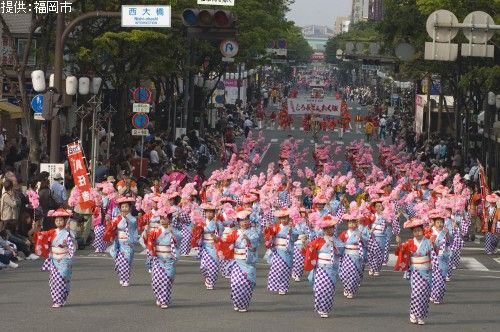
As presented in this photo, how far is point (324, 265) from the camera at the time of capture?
1928cm

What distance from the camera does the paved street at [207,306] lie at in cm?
1789

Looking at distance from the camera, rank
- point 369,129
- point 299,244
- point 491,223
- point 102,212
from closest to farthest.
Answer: point 299,244
point 102,212
point 491,223
point 369,129

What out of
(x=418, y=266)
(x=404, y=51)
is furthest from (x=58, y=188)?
(x=404, y=51)

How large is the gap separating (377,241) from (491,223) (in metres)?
5.16

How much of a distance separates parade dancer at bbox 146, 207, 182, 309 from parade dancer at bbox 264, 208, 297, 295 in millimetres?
1875

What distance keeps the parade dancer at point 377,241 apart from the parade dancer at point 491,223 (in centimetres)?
473

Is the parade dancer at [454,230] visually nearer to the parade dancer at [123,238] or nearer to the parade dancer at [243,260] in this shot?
the parade dancer at [243,260]

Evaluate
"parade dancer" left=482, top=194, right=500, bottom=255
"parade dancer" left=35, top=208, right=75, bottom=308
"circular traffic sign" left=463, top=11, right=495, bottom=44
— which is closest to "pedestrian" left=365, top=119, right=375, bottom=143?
"parade dancer" left=482, top=194, right=500, bottom=255

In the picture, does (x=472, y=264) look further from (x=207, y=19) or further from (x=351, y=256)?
Result: (x=207, y=19)

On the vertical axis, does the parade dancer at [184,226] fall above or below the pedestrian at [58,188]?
below

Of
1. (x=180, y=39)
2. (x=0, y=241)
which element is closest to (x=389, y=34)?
(x=180, y=39)

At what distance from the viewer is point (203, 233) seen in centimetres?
2255

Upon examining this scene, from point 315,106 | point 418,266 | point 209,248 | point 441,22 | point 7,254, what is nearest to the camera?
point 418,266

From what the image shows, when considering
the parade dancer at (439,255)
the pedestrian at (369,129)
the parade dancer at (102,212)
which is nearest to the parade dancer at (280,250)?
the parade dancer at (439,255)
